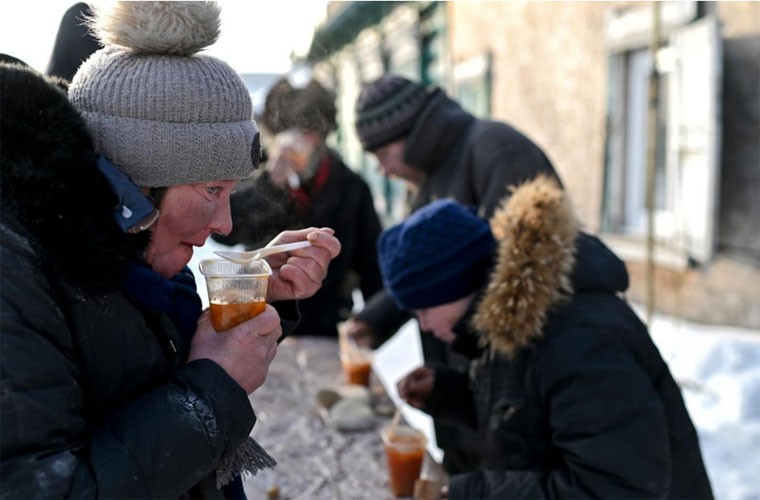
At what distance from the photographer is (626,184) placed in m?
6.22

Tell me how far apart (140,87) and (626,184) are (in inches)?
223

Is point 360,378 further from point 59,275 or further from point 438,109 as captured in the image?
point 59,275

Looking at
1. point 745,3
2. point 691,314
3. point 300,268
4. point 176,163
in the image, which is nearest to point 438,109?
point 300,268

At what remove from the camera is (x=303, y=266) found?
1.36 meters

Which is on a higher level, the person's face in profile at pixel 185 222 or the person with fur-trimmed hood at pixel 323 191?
the person's face in profile at pixel 185 222

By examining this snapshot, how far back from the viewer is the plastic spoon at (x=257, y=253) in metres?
1.26

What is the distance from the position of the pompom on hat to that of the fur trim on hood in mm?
817

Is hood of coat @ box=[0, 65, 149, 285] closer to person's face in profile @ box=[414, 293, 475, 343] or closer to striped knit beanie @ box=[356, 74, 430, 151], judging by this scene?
person's face in profile @ box=[414, 293, 475, 343]

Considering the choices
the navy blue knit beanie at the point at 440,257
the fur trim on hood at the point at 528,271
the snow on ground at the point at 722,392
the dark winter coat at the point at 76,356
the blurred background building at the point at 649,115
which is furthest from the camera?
the blurred background building at the point at 649,115

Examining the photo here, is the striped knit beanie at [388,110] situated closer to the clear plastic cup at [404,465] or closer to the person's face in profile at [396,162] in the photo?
the person's face in profile at [396,162]

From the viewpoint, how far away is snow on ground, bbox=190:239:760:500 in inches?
138

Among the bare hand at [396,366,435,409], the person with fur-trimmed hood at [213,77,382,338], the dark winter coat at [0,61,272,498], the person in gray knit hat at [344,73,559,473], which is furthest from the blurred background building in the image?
the dark winter coat at [0,61,272,498]

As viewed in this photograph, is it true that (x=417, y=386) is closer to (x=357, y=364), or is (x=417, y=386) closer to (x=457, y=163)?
(x=357, y=364)

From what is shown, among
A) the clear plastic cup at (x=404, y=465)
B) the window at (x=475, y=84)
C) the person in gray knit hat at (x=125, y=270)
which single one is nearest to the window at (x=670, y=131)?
the window at (x=475, y=84)
